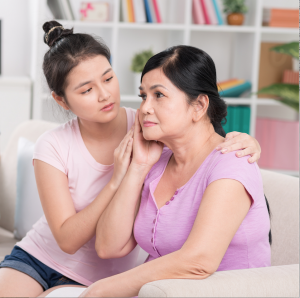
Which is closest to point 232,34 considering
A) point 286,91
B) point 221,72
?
point 221,72

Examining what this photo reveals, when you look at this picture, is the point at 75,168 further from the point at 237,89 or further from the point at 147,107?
the point at 237,89

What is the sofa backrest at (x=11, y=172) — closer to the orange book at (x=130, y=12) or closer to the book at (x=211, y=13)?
the orange book at (x=130, y=12)

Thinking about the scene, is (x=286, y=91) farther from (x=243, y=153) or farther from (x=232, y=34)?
(x=243, y=153)

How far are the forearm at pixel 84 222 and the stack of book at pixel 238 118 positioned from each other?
210 centimetres

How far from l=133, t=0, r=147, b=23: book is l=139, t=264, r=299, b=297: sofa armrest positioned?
8.01ft

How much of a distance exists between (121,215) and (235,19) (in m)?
2.42

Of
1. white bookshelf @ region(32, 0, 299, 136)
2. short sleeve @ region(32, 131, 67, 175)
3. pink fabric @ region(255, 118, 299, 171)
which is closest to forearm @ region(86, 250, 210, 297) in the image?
short sleeve @ region(32, 131, 67, 175)

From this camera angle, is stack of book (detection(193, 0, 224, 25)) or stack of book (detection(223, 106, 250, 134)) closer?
stack of book (detection(193, 0, 224, 25))

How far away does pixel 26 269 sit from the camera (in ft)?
5.04

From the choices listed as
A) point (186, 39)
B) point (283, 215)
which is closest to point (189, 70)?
point (283, 215)

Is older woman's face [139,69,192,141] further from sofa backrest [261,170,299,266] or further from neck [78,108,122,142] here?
sofa backrest [261,170,299,266]

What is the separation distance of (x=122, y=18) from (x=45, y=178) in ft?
6.95

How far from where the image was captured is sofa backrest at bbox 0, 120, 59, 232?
2.16 m

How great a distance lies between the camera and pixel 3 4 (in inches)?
131
